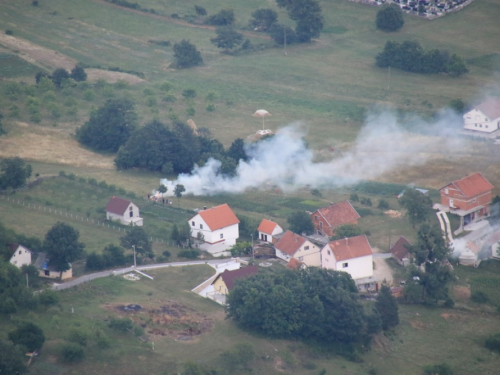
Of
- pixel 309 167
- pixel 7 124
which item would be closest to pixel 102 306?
pixel 309 167

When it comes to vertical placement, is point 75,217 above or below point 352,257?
above

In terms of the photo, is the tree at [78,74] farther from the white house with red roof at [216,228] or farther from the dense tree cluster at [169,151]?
the white house with red roof at [216,228]

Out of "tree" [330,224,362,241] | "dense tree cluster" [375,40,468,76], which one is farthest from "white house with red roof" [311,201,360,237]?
"dense tree cluster" [375,40,468,76]

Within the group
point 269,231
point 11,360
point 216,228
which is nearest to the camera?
point 11,360

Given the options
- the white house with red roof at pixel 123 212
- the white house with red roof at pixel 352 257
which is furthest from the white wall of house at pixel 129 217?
the white house with red roof at pixel 352 257

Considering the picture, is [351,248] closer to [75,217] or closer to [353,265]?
[353,265]

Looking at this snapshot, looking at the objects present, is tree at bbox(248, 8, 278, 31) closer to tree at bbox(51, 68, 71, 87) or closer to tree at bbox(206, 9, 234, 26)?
tree at bbox(206, 9, 234, 26)

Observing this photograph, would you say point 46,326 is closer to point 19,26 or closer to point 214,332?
point 214,332

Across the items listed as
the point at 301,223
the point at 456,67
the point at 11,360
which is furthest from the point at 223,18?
the point at 11,360
